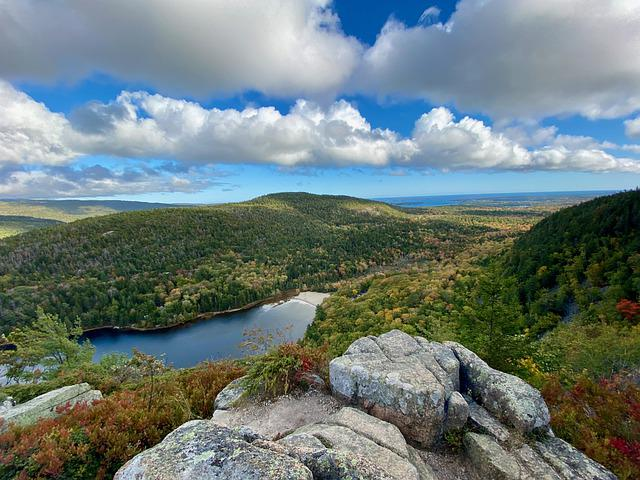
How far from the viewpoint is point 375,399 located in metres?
8.06

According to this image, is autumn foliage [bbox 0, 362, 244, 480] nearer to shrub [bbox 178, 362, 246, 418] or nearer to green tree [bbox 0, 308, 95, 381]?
shrub [bbox 178, 362, 246, 418]

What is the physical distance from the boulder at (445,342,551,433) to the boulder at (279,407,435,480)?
3542mm

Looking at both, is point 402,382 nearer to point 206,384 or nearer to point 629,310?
point 206,384

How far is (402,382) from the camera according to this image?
7883mm

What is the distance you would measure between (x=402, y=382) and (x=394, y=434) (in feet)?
4.62

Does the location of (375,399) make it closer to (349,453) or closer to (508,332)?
(349,453)

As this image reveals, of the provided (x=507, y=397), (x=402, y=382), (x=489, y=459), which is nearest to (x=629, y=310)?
(x=507, y=397)

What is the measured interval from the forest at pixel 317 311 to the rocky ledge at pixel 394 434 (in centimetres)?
169

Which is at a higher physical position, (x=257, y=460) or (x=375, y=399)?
(x=257, y=460)

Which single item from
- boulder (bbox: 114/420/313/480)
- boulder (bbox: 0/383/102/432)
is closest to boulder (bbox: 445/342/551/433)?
boulder (bbox: 114/420/313/480)

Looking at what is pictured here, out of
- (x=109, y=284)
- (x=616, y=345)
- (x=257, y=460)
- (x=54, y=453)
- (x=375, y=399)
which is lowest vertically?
(x=109, y=284)

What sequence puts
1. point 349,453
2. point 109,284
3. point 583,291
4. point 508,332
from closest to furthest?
point 349,453
point 508,332
point 583,291
point 109,284

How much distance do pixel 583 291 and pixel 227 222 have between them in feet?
612

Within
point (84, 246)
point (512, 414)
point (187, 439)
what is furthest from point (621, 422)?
point (84, 246)
